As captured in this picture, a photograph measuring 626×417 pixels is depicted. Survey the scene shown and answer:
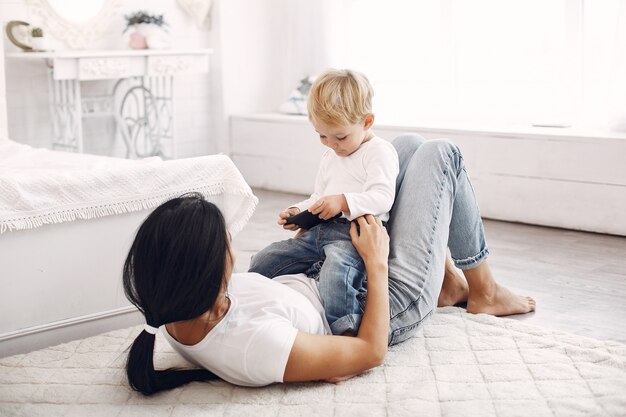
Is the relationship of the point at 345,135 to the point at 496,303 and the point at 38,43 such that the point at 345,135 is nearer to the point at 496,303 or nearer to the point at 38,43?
the point at 496,303

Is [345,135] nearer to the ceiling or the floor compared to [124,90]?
nearer to the floor

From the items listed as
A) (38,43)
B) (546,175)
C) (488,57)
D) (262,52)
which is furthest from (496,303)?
(262,52)

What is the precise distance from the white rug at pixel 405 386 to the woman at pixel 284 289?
6 centimetres

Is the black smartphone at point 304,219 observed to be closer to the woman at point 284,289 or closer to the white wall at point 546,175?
the woman at point 284,289

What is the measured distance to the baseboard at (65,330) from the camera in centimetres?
229

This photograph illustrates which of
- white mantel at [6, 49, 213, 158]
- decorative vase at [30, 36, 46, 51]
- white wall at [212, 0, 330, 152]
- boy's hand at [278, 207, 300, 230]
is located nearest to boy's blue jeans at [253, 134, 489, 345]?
boy's hand at [278, 207, 300, 230]

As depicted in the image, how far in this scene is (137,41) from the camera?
191 inches

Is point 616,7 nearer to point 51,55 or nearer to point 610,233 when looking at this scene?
point 610,233

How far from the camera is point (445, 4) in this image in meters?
4.97

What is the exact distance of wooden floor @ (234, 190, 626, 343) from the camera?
262 cm

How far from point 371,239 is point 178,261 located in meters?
0.57

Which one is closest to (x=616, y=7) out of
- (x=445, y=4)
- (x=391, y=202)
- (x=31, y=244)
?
(x=445, y=4)

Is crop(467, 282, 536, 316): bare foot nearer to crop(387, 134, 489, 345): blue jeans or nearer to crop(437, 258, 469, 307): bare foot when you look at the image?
crop(437, 258, 469, 307): bare foot

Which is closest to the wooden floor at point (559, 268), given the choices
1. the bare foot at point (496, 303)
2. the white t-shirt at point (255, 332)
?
the bare foot at point (496, 303)
